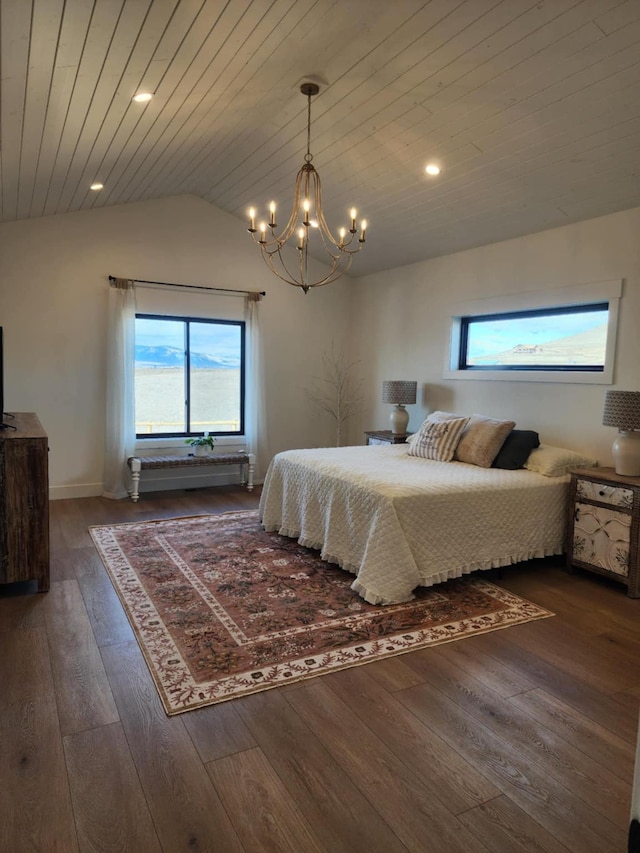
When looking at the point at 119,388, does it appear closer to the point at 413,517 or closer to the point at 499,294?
the point at 413,517

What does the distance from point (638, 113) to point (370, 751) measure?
327 centimetres

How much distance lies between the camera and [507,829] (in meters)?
1.59

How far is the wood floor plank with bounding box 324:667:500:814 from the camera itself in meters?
1.73

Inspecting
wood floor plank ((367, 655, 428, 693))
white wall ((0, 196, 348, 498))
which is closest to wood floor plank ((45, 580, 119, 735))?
wood floor plank ((367, 655, 428, 693))

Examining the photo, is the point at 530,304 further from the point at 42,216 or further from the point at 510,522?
the point at 42,216


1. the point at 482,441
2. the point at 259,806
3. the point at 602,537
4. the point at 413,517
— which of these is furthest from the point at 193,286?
the point at 259,806

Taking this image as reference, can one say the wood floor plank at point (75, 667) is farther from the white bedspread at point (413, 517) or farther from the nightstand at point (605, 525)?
the nightstand at point (605, 525)

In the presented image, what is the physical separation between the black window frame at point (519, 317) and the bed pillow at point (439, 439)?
0.74 metres

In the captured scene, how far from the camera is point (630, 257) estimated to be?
372 centimetres

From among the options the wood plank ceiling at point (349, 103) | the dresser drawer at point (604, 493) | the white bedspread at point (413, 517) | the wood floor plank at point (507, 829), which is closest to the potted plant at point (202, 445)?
the white bedspread at point (413, 517)

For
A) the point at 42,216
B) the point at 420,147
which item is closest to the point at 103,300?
the point at 42,216

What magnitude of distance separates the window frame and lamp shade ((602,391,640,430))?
0.47 metres

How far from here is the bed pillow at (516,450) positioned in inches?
158

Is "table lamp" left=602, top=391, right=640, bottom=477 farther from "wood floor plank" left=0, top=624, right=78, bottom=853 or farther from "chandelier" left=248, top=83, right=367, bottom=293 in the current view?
"wood floor plank" left=0, top=624, right=78, bottom=853
